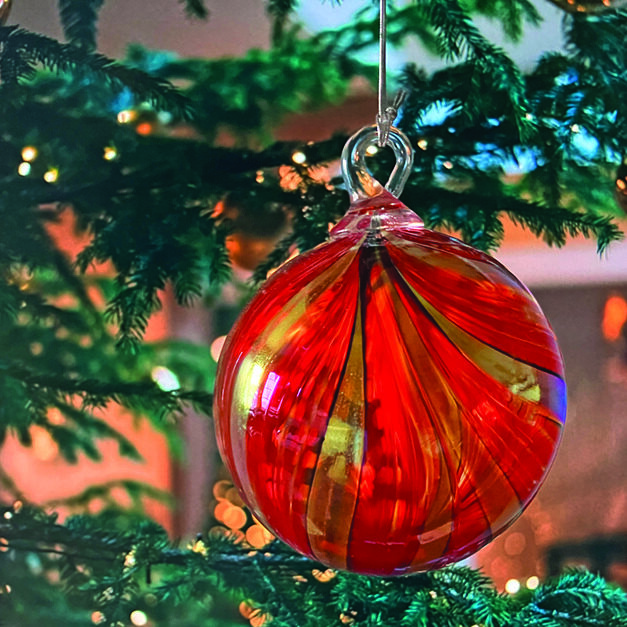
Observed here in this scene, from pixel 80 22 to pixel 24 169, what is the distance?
0.16 meters

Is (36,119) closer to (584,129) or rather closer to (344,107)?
(344,107)

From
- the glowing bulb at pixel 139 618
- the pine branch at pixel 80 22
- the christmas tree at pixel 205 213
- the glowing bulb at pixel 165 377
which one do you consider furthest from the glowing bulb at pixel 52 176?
the glowing bulb at pixel 139 618

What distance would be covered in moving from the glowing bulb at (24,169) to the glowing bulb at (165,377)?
10.4 inches

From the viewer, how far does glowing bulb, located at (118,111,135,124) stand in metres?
0.66

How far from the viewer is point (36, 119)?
628mm

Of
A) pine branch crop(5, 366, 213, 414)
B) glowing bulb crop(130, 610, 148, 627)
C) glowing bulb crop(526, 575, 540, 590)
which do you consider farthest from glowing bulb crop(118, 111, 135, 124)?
glowing bulb crop(526, 575, 540, 590)

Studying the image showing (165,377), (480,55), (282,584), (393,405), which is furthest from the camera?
(165,377)

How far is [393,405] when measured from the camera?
0.25 meters

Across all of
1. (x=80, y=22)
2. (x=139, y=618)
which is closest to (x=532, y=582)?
(x=139, y=618)

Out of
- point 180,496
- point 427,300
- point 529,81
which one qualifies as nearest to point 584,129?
point 529,81

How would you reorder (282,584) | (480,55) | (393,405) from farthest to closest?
(282,584)
(480,55)
(393,405)

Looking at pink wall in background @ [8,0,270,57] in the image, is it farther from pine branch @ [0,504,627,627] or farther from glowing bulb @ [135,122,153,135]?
pine branch @ [0,504,627,627]

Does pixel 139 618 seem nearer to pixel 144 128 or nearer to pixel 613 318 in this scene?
pixel 144 128

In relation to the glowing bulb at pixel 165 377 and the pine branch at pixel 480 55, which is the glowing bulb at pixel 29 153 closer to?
the glowing bulb at pixel 165 377
